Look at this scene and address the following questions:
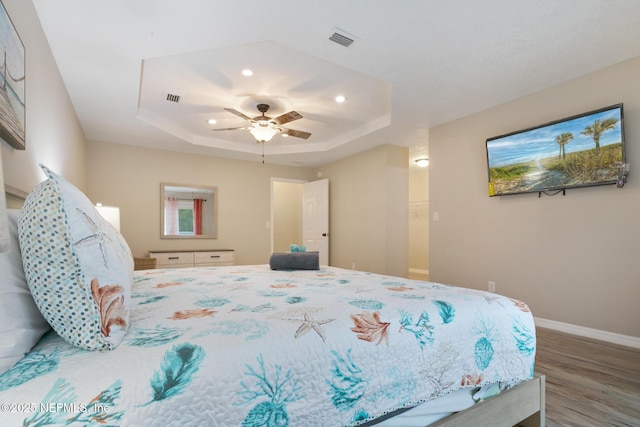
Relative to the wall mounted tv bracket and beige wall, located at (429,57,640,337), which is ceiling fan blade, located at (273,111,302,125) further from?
the wall mounted tv bracket

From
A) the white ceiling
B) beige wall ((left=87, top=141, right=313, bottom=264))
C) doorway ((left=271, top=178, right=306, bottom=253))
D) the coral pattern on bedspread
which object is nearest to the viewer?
the coral pattern on bedspread

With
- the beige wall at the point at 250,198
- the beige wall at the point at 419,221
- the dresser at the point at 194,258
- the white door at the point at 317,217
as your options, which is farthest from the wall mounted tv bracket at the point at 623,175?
the dresser at the point at 194,258

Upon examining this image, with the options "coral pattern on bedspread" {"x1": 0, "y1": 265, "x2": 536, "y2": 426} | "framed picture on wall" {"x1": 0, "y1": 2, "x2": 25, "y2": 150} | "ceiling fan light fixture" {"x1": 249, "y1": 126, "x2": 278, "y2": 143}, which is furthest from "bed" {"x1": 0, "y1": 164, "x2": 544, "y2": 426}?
"ceiling fan light fixture" {"x1": 249, "y1": 126, "x2": 278, "y2": 143}

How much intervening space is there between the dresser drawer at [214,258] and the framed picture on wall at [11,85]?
3600 mm

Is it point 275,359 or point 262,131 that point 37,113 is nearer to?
point 262,131

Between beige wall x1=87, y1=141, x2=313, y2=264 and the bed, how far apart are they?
3.87 m

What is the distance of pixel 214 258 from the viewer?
5.22m

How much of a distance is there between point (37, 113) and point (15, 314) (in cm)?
196

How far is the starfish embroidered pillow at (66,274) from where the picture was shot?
2.64ft

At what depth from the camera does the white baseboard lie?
99.7 inches

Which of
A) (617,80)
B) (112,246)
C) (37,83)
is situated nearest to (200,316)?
(112,246)

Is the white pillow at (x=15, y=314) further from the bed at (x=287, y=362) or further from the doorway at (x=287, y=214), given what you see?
the doorway at (x=287, y=214)

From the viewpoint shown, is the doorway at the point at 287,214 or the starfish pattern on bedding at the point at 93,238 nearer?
the starfish pattern on bedding at the point at 93,238

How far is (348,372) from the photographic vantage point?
0.96m
